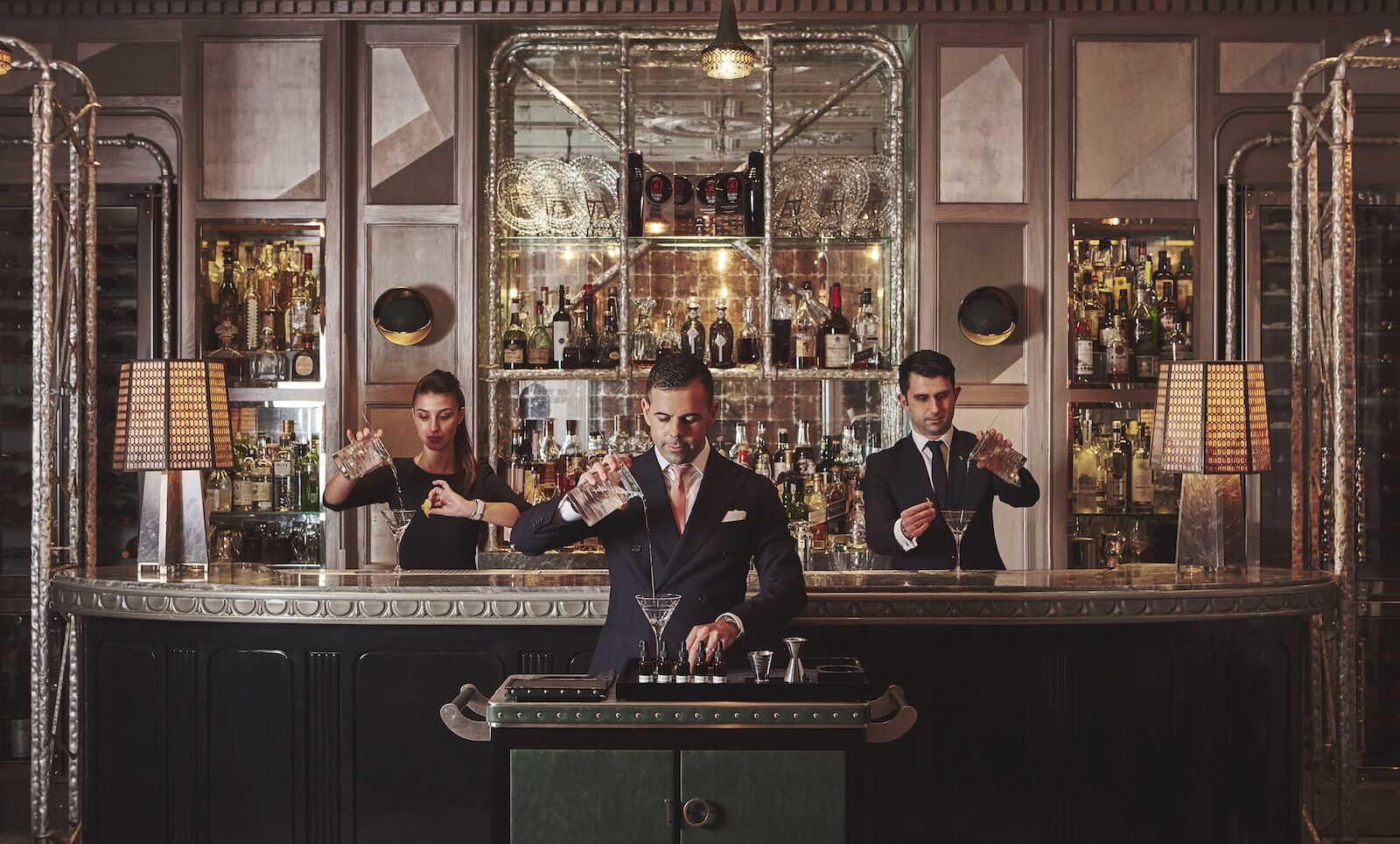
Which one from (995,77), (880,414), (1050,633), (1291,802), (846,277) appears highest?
(995,77)

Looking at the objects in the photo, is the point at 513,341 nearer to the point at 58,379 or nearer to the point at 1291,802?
the point at 58,379

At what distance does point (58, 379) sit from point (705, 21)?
8.49 ft

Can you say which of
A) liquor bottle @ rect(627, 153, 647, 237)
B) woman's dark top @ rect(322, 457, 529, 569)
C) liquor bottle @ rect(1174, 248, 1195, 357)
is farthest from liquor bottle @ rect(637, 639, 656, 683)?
liquor bottle @ rect(1174, 248, 1195, 357)

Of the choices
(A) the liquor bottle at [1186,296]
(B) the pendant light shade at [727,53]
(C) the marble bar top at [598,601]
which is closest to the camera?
(C) the marble bar top at [598,601]

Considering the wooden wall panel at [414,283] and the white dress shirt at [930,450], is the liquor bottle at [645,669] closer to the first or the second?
the white dress shirt at [930,450]

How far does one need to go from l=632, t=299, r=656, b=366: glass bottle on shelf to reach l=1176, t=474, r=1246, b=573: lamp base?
6.93 ft

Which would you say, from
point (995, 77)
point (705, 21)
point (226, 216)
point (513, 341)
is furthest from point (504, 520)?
point (995, 77)

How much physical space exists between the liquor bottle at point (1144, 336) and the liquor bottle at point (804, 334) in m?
1.23

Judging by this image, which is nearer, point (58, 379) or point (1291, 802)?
point (1291, 802)

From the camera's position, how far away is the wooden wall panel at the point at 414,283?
470 centimetres

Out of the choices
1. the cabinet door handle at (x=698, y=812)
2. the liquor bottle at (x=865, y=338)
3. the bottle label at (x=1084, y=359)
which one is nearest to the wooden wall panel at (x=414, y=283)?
the liquor bottle at (x=865, y=338)

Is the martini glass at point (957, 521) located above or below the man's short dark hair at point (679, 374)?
below

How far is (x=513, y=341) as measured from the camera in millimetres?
4840

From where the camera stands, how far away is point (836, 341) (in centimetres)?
486
